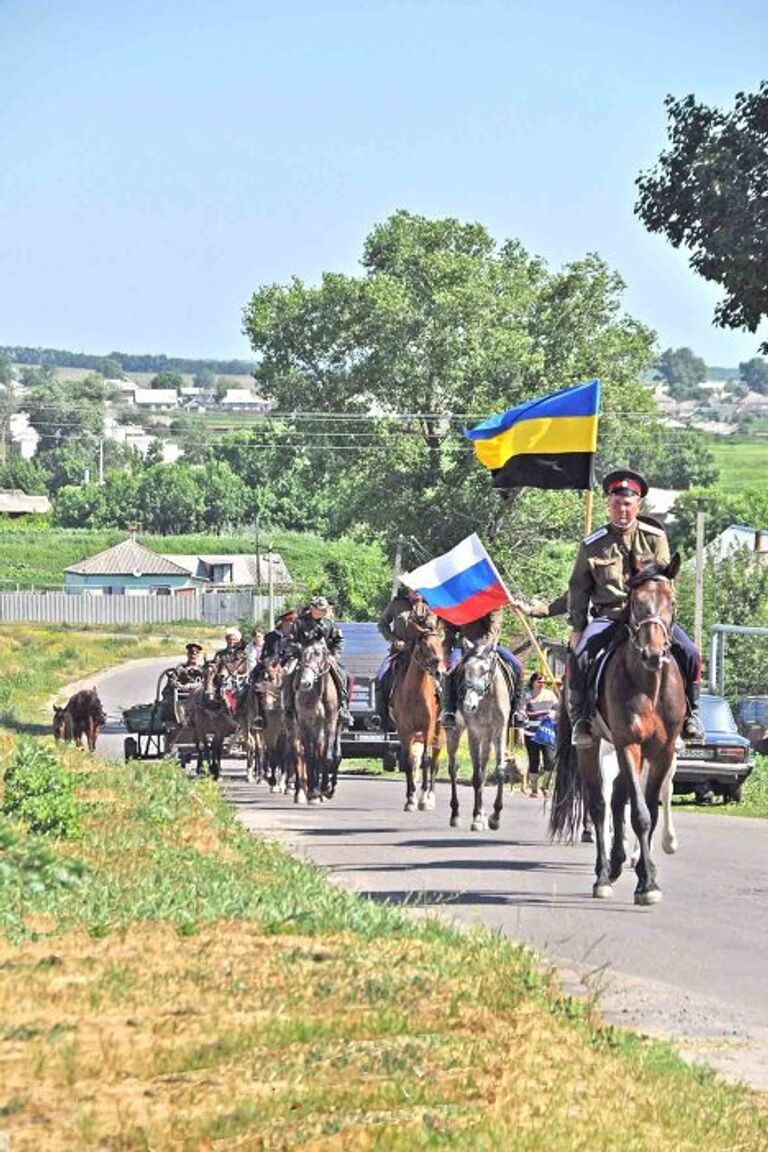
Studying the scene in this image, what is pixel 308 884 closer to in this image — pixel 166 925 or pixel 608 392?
pixel 166 925

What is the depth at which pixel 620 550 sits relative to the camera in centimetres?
1736

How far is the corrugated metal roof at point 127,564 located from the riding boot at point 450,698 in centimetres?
12096

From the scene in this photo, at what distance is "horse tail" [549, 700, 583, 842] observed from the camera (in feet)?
60.4

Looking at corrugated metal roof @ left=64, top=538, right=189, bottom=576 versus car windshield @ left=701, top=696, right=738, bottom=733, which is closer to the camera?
car windshield @ left=701, top=696, right=738, bottom=733

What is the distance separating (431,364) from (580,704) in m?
56.8

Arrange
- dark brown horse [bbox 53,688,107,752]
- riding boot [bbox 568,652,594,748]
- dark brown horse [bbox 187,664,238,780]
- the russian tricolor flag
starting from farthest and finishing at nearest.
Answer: dark brown horse [bbox 53,688,107,752] → dark brown horse [bbox 187,664,238,780] → the russian tricolor flag → riding boot [bbox 568,652,594,748]

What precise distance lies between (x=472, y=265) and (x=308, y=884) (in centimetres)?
6061

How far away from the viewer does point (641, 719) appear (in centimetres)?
1653

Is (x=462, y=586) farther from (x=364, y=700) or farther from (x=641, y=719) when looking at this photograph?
(x=364, y=700)

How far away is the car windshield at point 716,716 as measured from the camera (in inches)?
1339

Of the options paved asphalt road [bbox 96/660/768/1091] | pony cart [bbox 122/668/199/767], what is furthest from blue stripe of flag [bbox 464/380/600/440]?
pony cart [bbox 122/668/199/767]

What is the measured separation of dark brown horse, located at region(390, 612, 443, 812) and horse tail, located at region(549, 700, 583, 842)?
7175mm

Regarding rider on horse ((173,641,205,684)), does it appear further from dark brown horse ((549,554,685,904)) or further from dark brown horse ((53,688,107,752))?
dark brown horse ((549,554,685,904))

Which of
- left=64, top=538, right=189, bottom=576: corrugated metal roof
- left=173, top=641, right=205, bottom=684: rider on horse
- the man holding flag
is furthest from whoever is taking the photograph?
left=64, top=538, right=189, bottom=576: corrugated metal roof
